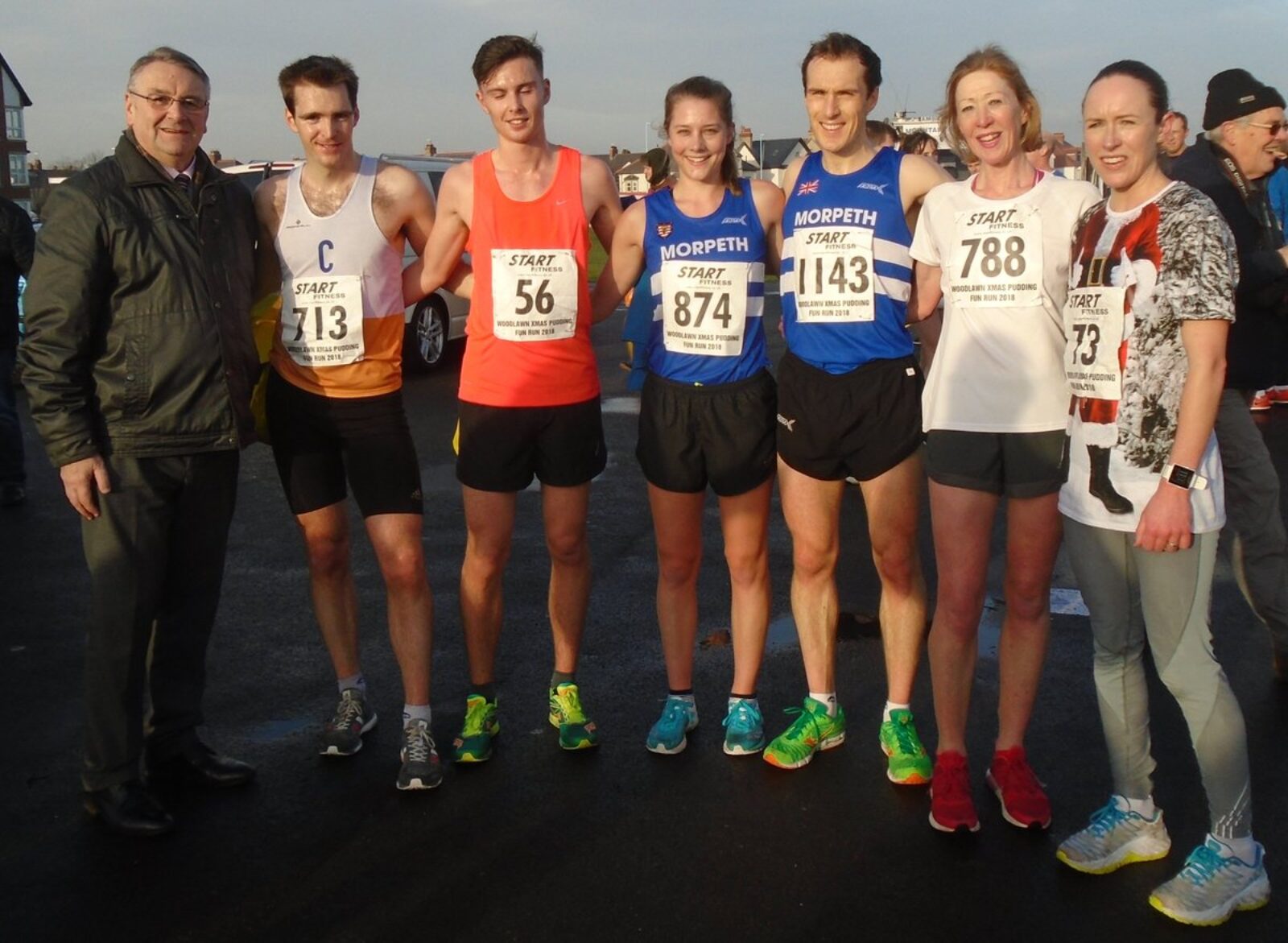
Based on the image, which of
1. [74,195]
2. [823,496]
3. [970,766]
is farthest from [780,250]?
[74,195]

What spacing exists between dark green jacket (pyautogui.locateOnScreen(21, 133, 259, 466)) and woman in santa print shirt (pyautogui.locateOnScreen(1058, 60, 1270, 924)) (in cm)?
247

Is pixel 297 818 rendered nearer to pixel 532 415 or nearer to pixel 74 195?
pixel 532 415

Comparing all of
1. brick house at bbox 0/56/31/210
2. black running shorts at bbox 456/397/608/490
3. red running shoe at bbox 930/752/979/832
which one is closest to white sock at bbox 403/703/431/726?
black running shorts at bbox 456/397/608/490

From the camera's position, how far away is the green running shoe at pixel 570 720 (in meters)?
4.19

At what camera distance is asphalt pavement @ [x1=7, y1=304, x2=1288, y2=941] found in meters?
3.20

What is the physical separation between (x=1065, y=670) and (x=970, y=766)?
96cm

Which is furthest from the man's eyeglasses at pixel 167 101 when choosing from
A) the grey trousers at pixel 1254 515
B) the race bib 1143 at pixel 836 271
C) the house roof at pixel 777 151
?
the house roof at pixel 777 151

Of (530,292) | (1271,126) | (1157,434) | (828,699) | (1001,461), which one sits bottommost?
(828,699)

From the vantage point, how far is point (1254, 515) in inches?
176

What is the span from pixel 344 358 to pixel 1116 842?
2.72 metres

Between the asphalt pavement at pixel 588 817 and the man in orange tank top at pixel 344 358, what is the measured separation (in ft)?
1.24

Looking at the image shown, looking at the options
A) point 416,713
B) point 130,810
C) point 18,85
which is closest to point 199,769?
point 130,810

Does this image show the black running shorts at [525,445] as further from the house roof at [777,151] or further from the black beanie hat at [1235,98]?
the house roof at [777,151]

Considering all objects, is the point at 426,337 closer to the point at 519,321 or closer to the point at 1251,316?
the point at 519,321
